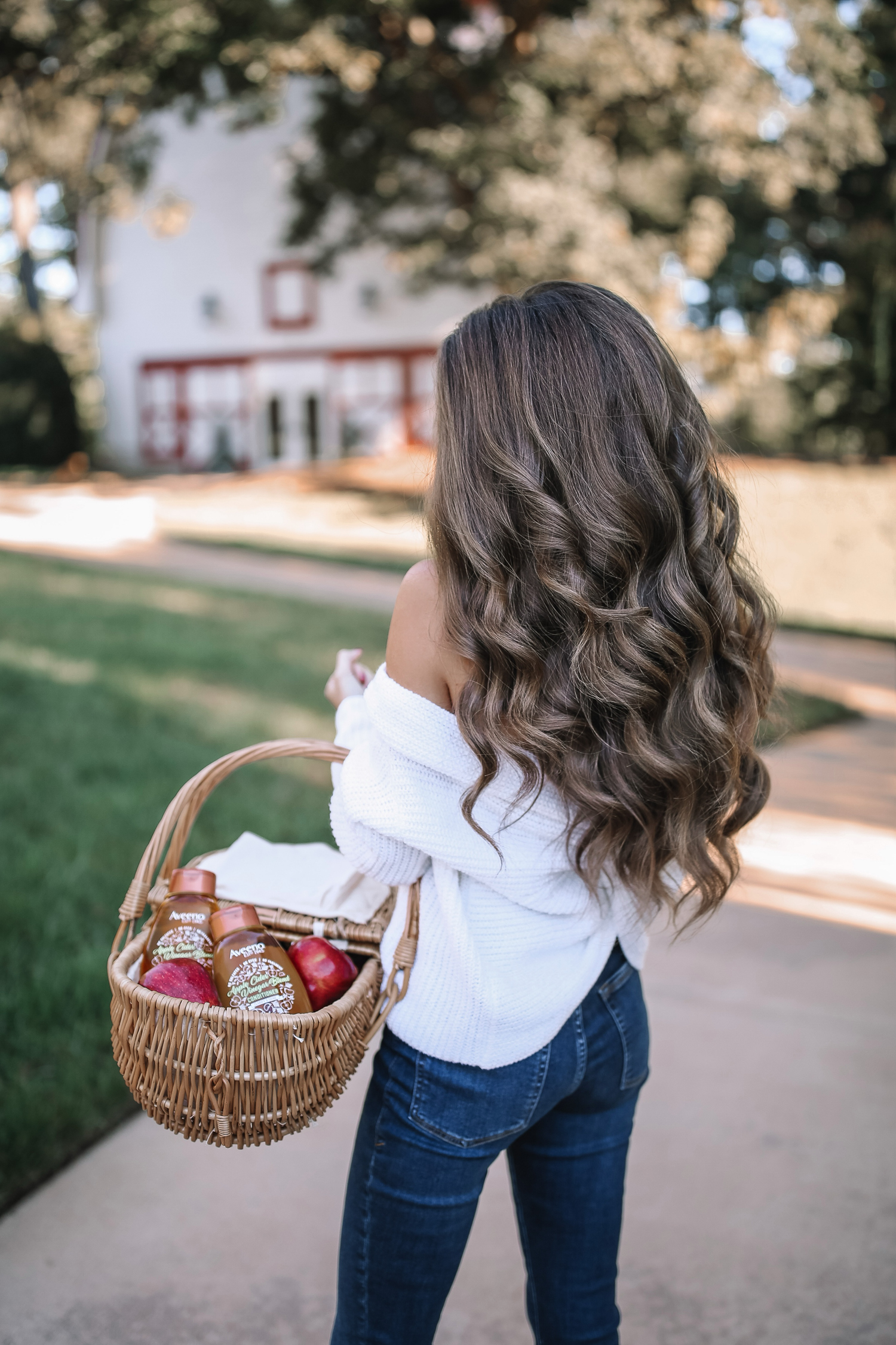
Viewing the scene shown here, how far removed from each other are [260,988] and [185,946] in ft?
0.49

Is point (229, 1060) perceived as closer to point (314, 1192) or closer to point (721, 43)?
point (314, 1192)

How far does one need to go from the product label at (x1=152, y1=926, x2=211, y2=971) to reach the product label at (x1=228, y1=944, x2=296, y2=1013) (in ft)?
0.26

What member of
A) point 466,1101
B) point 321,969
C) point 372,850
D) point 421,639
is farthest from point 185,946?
point 421,639

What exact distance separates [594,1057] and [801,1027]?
1753mm

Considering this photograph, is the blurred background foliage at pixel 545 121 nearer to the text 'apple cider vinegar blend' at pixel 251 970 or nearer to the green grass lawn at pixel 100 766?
the green grass lawn at pixel 100 766

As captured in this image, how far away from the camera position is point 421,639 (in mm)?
1288

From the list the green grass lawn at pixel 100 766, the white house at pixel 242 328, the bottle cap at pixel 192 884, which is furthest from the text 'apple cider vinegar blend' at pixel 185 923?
the white house at pixel 242 328

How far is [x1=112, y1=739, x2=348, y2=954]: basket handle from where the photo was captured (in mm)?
1515

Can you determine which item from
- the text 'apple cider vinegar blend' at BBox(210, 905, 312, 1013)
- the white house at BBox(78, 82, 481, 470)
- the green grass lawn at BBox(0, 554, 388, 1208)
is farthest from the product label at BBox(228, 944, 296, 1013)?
the white house at BBox(78, 82, 481, 470)

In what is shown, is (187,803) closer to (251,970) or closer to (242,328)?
(251,970)

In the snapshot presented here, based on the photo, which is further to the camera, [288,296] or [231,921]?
[288,296]

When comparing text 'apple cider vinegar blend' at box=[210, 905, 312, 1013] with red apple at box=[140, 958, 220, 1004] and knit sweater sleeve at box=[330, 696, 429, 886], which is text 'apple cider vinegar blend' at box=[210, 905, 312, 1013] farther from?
knit sweater sleeve at box=[330, 696, 429, 886]

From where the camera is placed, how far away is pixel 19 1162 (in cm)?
229

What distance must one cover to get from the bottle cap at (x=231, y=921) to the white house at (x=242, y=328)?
20.2 meters
